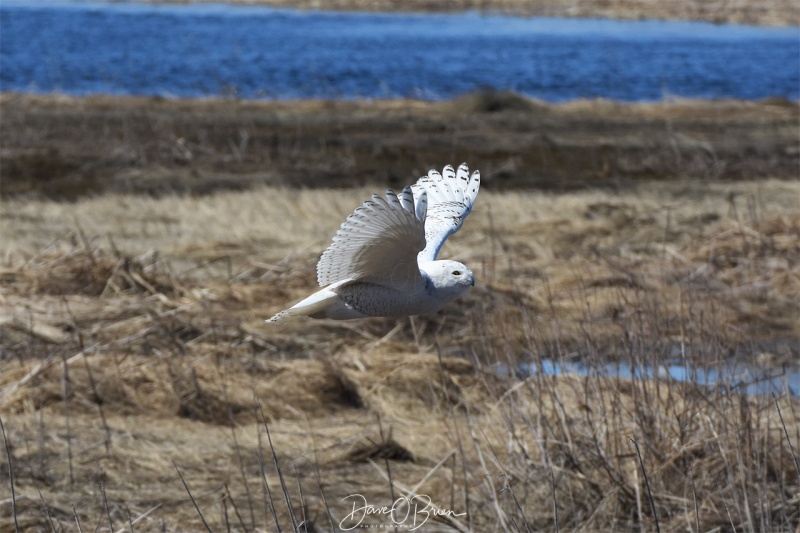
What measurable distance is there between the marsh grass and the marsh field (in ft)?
0.07

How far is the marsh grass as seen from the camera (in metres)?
5.00

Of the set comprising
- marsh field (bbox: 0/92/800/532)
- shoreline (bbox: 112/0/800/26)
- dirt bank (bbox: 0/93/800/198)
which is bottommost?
shoreline (bbox: 112/0/800/26)

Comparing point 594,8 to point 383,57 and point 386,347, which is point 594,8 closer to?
point 383,57

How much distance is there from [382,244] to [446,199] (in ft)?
3.41

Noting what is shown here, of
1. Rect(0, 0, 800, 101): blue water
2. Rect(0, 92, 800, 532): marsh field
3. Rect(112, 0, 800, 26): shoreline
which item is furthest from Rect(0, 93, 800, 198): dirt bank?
Rect(112, 0, 800, 26): shoreline

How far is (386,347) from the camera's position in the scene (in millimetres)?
7703

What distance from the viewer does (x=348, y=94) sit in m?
24.8

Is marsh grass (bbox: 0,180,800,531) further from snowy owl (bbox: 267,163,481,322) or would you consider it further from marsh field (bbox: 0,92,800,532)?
snowy owl (bbox: 267,163,481,322)

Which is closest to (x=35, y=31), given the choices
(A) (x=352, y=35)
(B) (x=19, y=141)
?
(A) (x=352, y=35)

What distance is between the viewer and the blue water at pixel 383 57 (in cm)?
2667

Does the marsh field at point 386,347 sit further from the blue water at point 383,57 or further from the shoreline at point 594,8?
the shoreline at point 594,8

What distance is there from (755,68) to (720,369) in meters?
30.8
